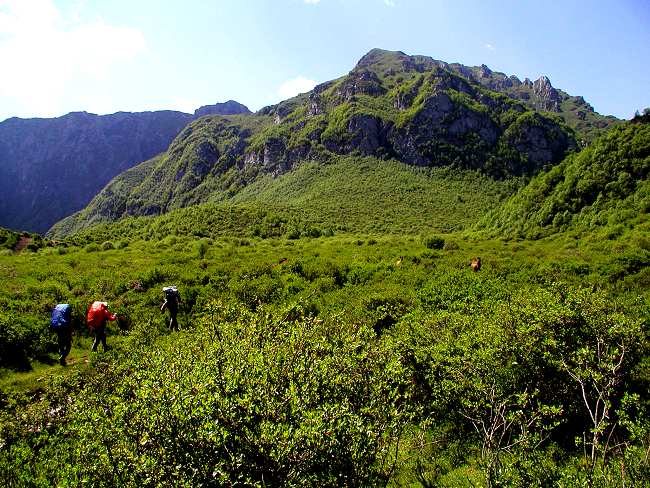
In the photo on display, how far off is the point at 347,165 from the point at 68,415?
166 m

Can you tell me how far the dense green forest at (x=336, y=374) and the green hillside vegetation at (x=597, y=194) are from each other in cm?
1251

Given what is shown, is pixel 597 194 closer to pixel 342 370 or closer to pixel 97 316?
pixel 342 370

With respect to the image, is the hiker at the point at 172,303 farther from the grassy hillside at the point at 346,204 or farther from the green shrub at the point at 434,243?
the grassy hillside at the point at 346,204

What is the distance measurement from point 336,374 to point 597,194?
59711 mm

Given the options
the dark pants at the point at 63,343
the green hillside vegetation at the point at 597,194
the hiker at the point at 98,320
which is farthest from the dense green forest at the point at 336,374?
the green hillside vegetation at the point at 597,194

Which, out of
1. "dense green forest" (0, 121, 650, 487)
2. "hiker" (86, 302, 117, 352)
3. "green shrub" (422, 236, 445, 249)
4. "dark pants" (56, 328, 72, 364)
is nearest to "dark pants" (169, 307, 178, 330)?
"dense green forest" (0, 121, 650, 487)

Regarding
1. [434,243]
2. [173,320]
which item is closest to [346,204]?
[434,243]

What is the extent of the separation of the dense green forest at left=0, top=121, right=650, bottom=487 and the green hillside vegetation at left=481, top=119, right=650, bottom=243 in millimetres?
12514

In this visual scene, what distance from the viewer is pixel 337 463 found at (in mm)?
7695

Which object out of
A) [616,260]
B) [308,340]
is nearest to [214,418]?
[308,340]

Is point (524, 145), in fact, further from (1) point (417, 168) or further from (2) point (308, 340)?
(2) point (308, 340)

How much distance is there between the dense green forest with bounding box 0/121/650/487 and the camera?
7734 millimetres

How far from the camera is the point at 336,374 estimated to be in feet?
32.3

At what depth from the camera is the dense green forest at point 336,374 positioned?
25.4 feet
